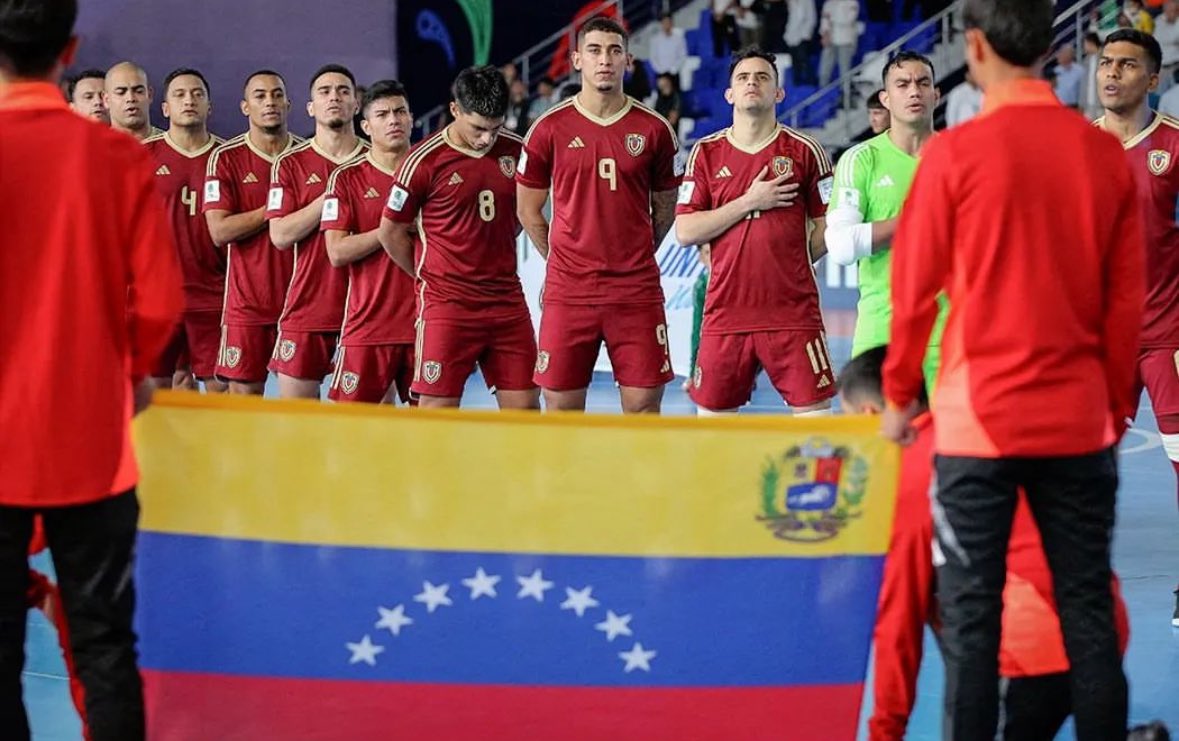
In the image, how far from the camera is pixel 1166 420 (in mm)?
6773

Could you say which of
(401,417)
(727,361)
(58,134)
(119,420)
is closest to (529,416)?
(401,417)

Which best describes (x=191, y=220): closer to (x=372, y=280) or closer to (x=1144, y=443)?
(x=372, y=280)

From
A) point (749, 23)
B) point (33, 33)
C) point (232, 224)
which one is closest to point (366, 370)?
point (232, 224)

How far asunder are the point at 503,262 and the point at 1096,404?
15.2 feet

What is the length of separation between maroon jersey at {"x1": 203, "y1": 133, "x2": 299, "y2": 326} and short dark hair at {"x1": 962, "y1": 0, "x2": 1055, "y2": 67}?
5865 millimetres

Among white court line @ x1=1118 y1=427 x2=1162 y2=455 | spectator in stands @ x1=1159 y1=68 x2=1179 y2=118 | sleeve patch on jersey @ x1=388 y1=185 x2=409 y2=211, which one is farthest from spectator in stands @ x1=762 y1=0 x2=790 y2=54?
sleeve patch on jersey @ x1=388 y1=185 x2=409 y2=211

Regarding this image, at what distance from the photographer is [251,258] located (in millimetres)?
9102

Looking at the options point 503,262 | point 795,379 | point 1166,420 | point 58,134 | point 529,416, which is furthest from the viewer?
point 503,262

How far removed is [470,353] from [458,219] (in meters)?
0.66

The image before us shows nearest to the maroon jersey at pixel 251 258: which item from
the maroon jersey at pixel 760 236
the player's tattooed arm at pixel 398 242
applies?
the player's tattooed arm at pixel 398 242

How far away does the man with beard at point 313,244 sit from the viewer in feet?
28.5

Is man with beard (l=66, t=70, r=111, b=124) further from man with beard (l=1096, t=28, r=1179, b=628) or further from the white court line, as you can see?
the white court line

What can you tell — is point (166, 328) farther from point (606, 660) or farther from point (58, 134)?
point (606, 660)

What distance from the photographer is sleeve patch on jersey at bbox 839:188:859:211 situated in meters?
6.98
